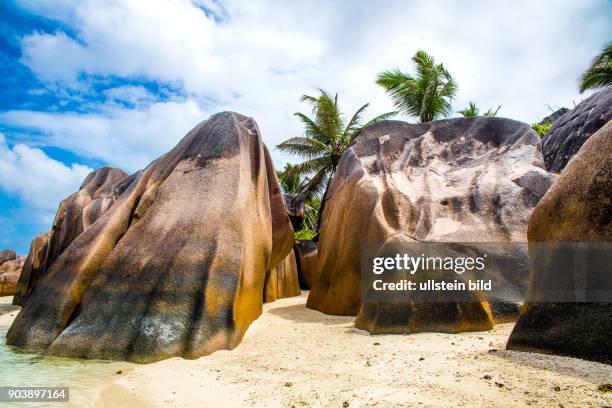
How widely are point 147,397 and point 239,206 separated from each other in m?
2.46

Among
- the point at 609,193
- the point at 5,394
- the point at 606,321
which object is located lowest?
the point at 5,394

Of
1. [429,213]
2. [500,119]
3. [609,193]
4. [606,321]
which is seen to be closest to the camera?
[606,321]

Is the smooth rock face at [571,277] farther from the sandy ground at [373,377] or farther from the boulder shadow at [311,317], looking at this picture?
the boulder shadow at [311,317]

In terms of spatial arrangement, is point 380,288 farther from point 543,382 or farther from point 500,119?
point 500,119

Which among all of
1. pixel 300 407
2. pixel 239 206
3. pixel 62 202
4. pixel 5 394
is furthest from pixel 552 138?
pixel 62 202

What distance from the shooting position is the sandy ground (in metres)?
2.33

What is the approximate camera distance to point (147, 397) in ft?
8.75

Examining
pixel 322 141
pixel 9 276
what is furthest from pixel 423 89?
pixel 9 276

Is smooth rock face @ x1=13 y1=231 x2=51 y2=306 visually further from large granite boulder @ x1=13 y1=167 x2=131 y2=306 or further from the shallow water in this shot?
Result: the shallow water

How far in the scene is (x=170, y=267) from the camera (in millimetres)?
4230

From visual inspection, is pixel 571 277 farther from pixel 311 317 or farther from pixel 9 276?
pixel 9 276

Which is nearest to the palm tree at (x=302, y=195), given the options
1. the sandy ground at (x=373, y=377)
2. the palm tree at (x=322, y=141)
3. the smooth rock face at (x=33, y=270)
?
the palm tree at (x=322, y=141)

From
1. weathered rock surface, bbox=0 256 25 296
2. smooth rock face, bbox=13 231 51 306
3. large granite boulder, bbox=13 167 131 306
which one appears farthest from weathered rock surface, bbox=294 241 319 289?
weathered rock surface, bbox=0 256 25 296

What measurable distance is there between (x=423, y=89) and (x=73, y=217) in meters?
13.7
